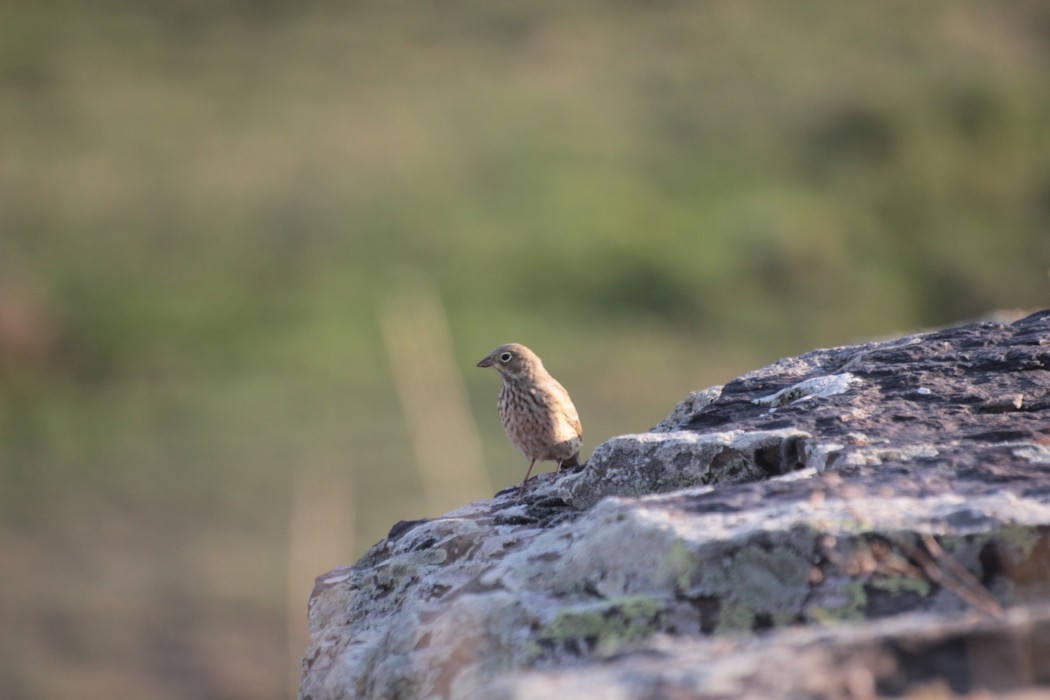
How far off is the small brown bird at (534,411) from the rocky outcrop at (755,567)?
2698mm

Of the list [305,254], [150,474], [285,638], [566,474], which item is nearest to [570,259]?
[305,254]

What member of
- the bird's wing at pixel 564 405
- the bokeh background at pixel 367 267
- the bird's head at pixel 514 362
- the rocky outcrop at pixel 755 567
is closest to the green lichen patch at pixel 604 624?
the rocky outcrop at pixel 755 567

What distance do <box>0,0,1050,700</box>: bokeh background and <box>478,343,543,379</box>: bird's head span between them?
606 cm

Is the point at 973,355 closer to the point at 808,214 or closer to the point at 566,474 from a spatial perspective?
the point at 566,474

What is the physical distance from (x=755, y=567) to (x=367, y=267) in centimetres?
2133

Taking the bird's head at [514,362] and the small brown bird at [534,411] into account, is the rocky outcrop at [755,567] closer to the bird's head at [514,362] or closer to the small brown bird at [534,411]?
the small brown bird at [534,411]

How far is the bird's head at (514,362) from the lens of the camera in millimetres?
8125

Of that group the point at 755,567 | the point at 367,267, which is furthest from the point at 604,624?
the point at 367,267

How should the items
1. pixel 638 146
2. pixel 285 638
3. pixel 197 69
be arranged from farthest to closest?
1. pixel 197 69
2. pixel 638 146
3. pixel 285 638

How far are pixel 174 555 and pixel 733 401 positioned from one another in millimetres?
14483

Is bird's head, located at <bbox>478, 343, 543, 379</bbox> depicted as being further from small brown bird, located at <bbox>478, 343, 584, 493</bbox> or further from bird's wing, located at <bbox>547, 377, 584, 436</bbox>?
bird's wing, located at <bbox>547, 377, 584, 436</bbox>

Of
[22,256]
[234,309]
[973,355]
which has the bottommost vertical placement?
[973,355]

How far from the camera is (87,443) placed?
867 inches

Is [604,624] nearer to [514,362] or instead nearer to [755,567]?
[755,567]
